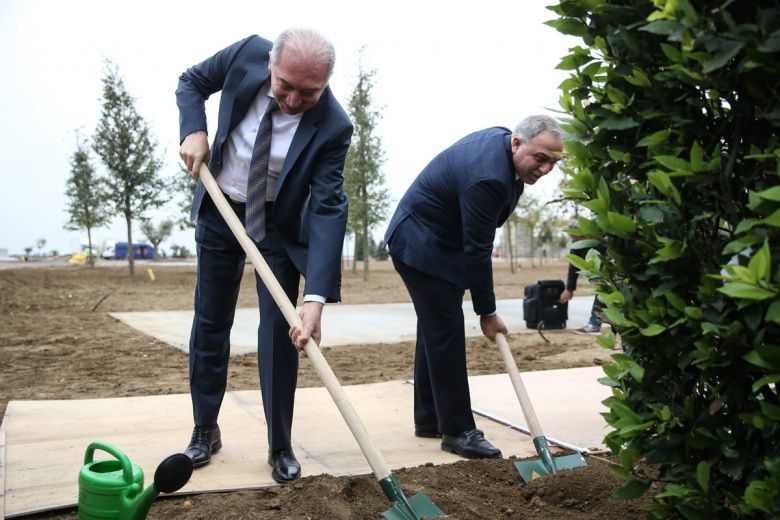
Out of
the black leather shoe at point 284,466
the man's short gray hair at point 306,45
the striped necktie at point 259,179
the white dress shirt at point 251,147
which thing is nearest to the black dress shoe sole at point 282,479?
the black leather shoe at point 284,466

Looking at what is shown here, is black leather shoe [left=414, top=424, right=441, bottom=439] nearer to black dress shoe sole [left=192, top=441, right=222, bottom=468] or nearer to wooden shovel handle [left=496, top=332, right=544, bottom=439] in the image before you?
wooden shovel handle [left=496, top=332, right=544, bottom=439]

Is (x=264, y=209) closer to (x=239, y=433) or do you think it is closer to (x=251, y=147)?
(x=251, y=147)

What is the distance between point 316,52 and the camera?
2912 mm

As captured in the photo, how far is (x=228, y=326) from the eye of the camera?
3732 mm

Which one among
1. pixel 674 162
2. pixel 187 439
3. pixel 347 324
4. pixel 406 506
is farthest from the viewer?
pixel 347 324

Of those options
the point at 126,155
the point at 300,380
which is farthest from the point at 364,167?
the point at 300,380

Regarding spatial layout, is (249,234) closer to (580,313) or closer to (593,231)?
(593,231)

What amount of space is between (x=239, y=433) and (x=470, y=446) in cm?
126

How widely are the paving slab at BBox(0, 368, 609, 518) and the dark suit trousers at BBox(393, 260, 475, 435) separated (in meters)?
0.21

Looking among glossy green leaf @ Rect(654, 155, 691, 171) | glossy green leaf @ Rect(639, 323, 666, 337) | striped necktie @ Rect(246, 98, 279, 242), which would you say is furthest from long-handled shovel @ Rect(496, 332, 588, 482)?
glossy green leaf @ Rect(654, 155, 691, 171)

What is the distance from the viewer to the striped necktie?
3385mm

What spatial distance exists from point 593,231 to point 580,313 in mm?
10506

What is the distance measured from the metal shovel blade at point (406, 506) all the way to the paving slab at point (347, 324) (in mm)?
4906

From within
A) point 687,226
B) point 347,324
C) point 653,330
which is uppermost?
point 687,226
